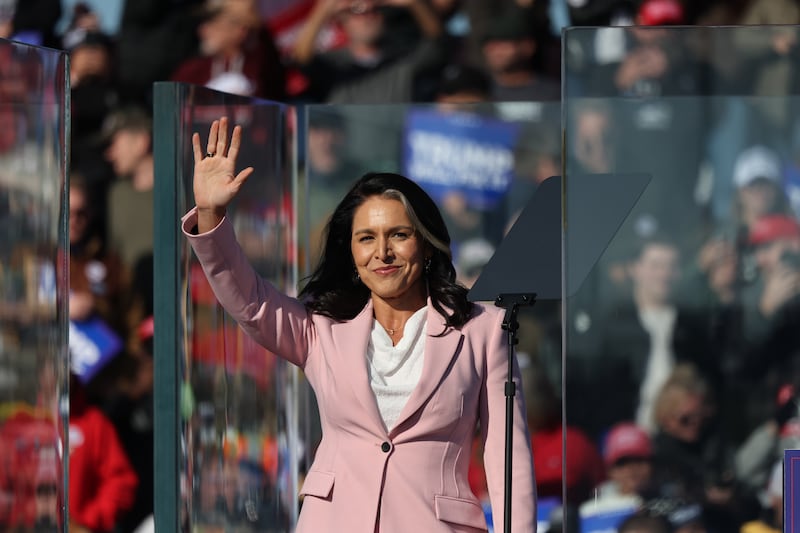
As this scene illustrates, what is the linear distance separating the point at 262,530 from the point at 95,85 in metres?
2.98

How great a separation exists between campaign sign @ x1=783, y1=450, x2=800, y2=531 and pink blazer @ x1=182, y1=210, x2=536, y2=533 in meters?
0.74

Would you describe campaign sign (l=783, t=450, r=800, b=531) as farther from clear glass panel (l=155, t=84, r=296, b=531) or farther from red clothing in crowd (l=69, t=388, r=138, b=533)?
red clothing in crowd (l=69, t=388, r=138, b=533)

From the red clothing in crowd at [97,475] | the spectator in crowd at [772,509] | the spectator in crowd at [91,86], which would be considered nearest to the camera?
the spectator in crowd at [772,509]

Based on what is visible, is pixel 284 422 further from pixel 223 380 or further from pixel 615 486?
pixel 615 486

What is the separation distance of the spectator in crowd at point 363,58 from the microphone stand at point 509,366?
10.2ft

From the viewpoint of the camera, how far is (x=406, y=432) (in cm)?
396

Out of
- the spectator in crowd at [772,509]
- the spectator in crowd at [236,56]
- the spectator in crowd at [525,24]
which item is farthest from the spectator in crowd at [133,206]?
the spectator in crowd at [772,509]

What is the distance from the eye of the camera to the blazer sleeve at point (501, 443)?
3.91m

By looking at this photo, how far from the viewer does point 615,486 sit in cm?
445

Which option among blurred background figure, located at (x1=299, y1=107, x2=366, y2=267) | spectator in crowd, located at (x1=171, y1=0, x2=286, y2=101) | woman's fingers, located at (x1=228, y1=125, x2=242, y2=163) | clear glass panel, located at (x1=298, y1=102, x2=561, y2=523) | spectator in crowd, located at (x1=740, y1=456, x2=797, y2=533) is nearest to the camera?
woman's fingers, located at (x1=228, y1=125, x2=242, y2=163)

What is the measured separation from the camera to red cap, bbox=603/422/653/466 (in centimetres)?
445

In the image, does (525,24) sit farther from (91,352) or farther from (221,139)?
(221,139)

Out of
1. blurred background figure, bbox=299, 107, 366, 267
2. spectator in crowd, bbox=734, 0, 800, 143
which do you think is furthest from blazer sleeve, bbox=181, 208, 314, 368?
blurred background figure, bbox=299, 107, 366, 267

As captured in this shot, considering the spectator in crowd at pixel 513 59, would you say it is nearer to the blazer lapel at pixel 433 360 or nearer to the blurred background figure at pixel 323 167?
the blurred background figure at pixel 323 167
